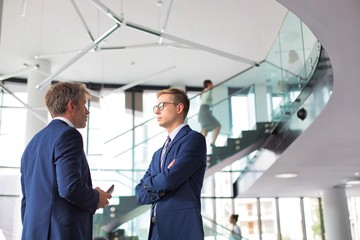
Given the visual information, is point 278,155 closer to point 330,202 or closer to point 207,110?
point 207,110

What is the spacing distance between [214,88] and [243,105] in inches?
28.3

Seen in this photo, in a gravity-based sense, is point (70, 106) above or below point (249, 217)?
below

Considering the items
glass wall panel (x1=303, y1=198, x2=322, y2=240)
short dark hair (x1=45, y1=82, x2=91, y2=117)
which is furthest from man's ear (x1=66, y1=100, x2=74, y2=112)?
glass wall panel (x1=303, y1=198, x2=322, y2=240)

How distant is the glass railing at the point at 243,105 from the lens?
27.1 ft

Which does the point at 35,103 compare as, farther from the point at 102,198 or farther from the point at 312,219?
the point at 312,219

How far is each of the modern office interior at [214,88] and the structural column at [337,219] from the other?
0.03 m

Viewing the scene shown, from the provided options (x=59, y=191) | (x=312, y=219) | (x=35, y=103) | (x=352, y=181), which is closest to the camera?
(x=59, y=191)

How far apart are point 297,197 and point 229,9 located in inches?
361

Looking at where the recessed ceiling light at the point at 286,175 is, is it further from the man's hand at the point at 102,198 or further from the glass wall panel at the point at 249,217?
the man's hand at the point at 102,198

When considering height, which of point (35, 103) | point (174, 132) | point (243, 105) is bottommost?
point (174, 132)

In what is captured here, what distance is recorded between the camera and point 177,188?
2492 millimetres

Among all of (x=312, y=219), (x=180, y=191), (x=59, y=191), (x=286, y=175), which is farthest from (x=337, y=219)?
(x=59, y=191)

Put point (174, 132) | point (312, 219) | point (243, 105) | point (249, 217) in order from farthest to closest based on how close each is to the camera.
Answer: point (312, 219)
point (249, 217)
point (243, 105)
point (174, 132)

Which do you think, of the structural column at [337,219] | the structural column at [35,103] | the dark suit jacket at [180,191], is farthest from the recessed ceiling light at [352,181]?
the dark suit jacket at [180,191]
